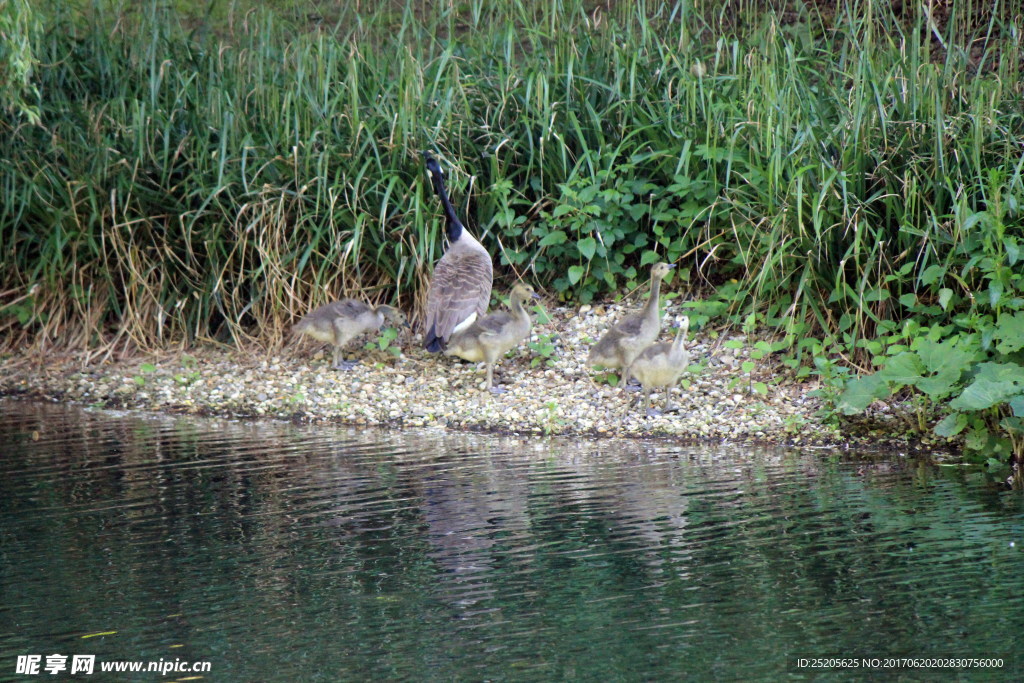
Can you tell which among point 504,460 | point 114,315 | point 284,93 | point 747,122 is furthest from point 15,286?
point 747,122

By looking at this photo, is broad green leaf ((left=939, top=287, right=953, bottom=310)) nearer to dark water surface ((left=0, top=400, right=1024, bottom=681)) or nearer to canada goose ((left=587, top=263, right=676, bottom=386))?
dark water surface ((left=0, top=400, right=1024, bottom=681))

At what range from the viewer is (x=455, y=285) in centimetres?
920

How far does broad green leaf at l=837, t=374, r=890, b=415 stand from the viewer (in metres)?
7.54

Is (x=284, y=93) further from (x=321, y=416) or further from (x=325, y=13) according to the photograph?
(x=321, y=416)

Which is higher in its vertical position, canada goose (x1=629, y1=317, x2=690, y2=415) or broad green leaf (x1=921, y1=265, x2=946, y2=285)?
broad green leaf (x1=921, y1=265, x2=946, y2=285)

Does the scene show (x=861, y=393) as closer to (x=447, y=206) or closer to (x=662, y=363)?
(x=662, y=363)

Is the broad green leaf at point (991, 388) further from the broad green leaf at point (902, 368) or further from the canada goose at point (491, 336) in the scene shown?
the canada goose at point (491, 336)

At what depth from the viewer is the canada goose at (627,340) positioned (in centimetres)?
853

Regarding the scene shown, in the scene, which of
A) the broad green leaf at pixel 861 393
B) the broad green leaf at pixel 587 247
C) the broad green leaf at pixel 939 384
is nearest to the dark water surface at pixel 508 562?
the broad green leaf at pixel 861 393

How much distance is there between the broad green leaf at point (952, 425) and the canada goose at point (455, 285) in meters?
3.59

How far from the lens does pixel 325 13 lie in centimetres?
1285

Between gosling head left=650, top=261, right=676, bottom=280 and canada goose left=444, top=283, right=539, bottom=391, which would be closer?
canada goose left=444, top=283, right=539, bottom=391

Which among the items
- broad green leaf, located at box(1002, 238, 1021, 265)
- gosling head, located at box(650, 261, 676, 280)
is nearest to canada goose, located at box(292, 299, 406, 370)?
gosling head, located at box(650, 261, 676, 280)

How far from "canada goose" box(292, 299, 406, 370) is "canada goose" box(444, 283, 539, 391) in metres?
0.78
